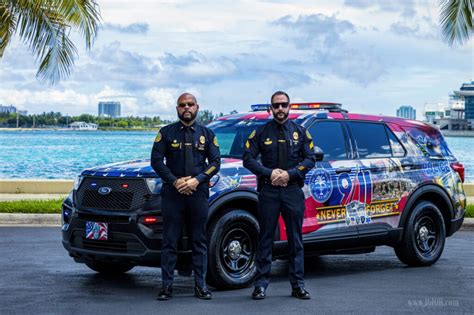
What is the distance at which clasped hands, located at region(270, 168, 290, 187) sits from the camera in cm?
840

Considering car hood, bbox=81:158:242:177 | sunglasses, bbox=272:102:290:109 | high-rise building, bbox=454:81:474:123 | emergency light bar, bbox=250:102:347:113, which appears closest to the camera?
sunglasses, bbox=272:102:290:109

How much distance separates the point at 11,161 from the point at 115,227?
73.1 metres

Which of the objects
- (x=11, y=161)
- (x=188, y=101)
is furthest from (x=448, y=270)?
(x=11, y=161)

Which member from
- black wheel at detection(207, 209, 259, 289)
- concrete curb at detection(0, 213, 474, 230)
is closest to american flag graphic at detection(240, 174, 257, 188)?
black wheel at detection(207, 209, 259, 289)

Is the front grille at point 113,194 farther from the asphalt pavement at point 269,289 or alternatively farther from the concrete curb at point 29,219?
the concrete curb at point 29,219

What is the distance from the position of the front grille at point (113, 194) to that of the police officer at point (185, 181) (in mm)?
385

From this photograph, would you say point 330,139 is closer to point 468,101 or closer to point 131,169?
point 131,169

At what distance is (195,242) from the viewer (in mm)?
8414

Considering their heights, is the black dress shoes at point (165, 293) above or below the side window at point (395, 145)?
below

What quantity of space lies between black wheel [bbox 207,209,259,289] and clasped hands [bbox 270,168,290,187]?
69 centimetres

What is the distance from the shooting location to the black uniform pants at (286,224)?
851 cm

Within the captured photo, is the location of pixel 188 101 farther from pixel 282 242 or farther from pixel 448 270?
pixel 448 270

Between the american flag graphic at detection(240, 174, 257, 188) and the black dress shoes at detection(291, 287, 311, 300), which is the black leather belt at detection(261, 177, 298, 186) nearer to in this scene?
the american flag graphic at detection(240, 174, 257, 188)

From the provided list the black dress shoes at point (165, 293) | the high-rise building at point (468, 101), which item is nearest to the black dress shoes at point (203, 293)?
the black dress shoes at point (165, 293)
